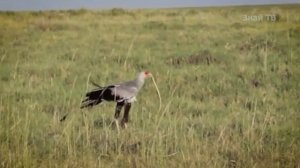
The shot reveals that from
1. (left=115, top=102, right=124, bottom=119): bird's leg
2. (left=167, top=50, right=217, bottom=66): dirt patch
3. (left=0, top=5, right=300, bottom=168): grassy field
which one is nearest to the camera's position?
(left=0, top=5, right=300, bottom=168): grassy field

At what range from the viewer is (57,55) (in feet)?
8.48

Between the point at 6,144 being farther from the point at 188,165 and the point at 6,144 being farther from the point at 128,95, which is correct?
the point at 188,165

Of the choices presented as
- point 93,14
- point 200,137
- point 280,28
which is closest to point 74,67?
point 93,14

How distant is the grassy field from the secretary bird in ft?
0.19

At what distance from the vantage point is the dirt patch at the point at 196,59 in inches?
107

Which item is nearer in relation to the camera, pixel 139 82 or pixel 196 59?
pixel 139 82

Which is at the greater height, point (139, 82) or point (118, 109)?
point (139, 82)

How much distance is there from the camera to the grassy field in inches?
91.1

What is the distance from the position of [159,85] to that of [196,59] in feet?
1.00

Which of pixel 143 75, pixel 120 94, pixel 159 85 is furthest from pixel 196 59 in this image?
pixel 120 94

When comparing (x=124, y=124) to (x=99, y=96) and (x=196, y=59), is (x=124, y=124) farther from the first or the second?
(x=196, y=59)

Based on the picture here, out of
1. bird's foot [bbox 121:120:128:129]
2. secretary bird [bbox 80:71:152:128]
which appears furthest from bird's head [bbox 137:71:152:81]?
bird's foot [bbox 121:120:128:129]

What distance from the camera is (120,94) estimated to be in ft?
7.86

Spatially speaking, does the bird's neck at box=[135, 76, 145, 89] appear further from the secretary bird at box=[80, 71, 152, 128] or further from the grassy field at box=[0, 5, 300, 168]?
the grassy field at box=[0, 5, 300, 168]
